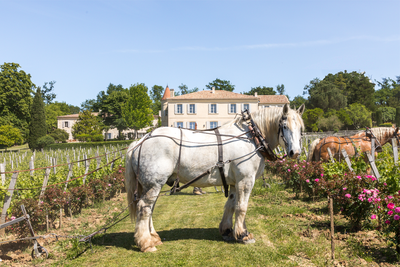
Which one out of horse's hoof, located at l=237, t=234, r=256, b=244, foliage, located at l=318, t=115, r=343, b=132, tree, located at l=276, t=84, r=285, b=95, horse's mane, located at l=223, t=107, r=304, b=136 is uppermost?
tree, located at l=276, t=84, r=285, b=95

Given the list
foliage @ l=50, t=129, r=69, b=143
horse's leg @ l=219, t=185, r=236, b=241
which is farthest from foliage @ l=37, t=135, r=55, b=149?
horse's leg @ l=219, t=185, r=236, b=241

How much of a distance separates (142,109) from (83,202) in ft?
147

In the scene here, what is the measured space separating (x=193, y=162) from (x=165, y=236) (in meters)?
1.82

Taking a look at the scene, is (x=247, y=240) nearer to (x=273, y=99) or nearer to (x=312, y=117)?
(x=273, y=99)

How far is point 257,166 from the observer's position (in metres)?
4.83

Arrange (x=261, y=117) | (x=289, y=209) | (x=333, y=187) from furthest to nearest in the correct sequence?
(x=289, y=209) < (x=333, y=187) < (x=261, y=117)

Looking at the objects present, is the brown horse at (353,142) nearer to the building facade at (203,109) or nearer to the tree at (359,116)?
the building facade at (203,109)

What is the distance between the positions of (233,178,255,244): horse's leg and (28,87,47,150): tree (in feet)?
145

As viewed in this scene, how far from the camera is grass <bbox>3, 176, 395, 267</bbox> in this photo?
168 inches

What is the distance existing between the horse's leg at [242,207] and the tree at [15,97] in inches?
1918

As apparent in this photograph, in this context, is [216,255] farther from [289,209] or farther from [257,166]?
[289,209]

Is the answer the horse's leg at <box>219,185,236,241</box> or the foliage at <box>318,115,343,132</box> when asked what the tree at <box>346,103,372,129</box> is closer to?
the foliage at <box>318,115,343,132</box>

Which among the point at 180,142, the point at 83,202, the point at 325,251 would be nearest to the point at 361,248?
the point at 325,251

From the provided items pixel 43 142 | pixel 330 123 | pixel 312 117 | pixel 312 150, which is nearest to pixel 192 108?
pixel 43 142
